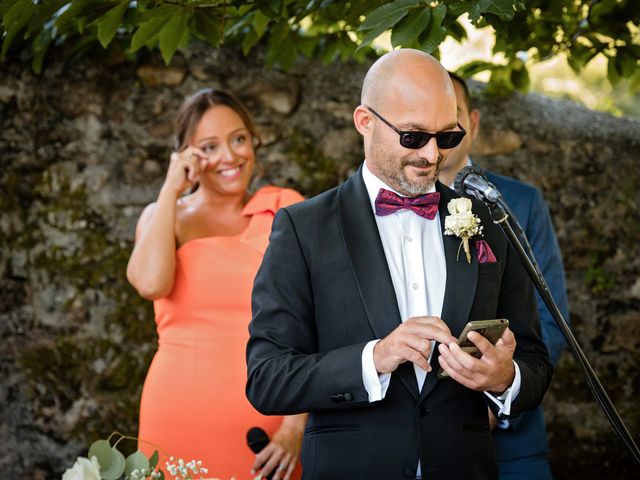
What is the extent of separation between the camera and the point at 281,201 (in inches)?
129

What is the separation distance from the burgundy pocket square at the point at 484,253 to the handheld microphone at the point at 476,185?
0.68 feet

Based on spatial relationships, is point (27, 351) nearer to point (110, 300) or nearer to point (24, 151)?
point (110, 300)

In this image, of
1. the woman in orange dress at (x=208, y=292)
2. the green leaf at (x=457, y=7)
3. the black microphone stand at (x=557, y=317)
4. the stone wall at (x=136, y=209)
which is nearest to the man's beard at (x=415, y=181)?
the black microphone stand at (x=557, y=317)

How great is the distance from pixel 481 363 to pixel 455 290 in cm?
28

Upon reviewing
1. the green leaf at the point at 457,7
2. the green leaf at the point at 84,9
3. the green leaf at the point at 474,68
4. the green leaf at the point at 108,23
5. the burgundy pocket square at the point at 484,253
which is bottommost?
the burgundy pocket square at the point at 484,253

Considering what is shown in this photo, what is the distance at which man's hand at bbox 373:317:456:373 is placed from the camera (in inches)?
70.7

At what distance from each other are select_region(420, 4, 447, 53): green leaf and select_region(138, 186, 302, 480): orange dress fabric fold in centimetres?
117

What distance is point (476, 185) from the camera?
6.31 feet

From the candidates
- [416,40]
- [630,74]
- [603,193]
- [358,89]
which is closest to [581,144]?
[603,193]

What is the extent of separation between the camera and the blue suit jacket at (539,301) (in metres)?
2.90

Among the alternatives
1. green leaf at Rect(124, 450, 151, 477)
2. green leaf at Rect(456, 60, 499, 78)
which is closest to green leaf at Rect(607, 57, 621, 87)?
green leaf at Rect(456, 60, 499, 78)

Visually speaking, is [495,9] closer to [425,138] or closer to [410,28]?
[410,28]

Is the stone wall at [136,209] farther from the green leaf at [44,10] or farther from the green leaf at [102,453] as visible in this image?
the green leaf at [102,453]

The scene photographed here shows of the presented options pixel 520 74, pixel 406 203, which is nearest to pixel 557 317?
pixel 406 203
